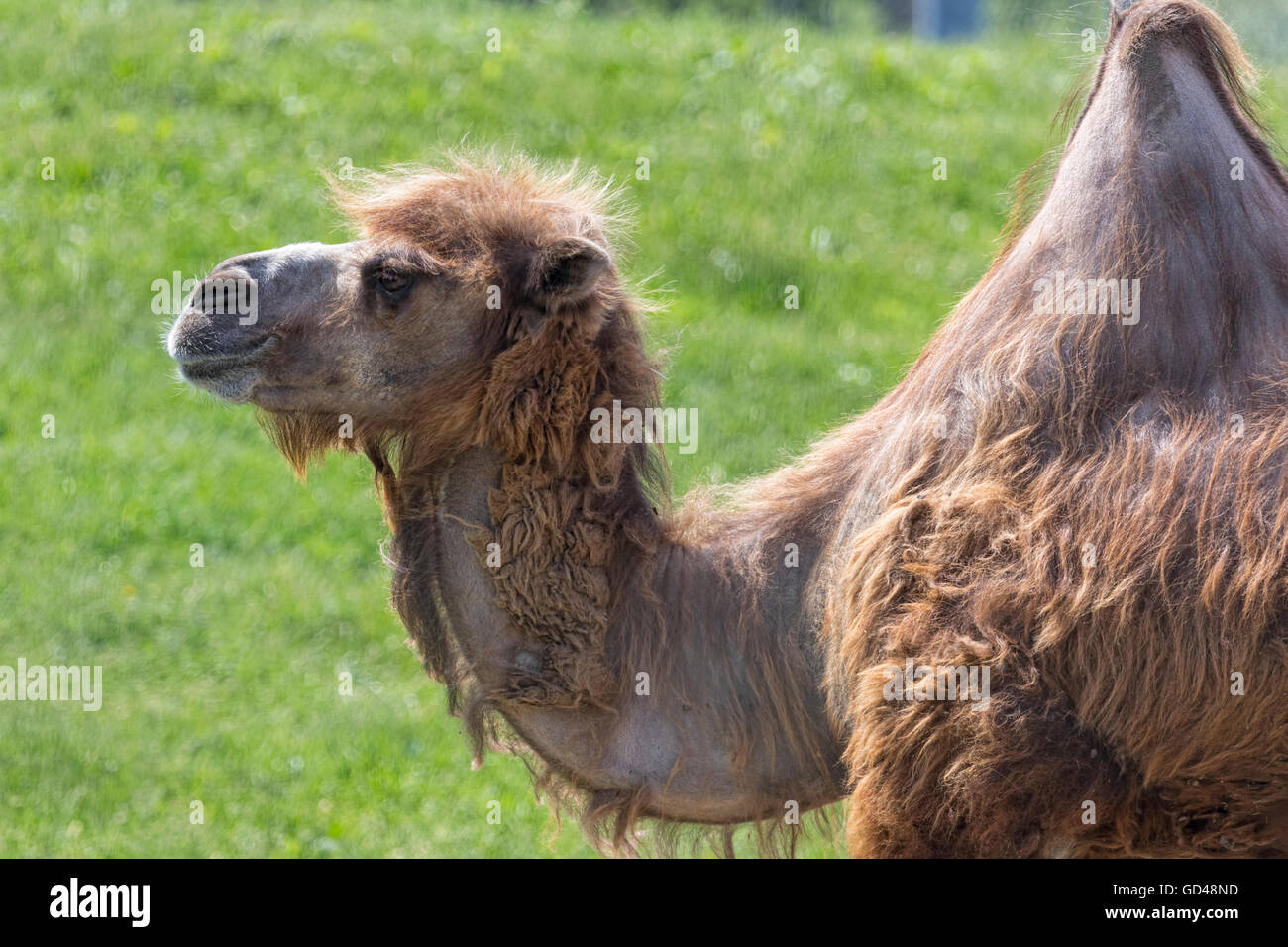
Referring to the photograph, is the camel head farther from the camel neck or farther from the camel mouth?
the camel neck

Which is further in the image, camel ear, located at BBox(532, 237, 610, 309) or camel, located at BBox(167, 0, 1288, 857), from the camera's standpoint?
camel ear, located at BBox(532, 237, 610, 309)

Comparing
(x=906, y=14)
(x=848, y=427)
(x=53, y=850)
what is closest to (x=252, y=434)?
(x=53, y=850)

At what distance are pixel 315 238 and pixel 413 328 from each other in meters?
8.32

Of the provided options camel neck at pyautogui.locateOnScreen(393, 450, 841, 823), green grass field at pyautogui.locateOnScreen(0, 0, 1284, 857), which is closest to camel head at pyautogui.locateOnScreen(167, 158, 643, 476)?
camel neck at pyautogui.locateOnScreen(393, 450, 841, 823)

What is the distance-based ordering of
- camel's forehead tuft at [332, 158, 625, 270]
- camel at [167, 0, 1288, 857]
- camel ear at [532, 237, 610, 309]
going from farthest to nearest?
camel's forehead tuft at [332, 158, 625, 270] < camel ear at [532, 237, 610, 309] < camel at [167, 0, 1288, 857]

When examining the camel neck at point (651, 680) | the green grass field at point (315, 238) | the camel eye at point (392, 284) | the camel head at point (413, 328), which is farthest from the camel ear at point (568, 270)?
the green grass field at point (315, 238)

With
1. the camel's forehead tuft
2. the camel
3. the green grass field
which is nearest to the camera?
the camel

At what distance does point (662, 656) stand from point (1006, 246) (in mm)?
1590

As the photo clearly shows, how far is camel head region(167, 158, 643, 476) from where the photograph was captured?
4449mm

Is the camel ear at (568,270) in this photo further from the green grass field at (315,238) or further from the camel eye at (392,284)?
the green grass field at (315,238)

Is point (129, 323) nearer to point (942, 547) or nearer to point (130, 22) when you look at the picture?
point (130, 22)

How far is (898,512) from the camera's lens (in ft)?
13.8

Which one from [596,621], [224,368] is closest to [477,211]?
[224,368]

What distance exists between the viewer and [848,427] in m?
4.88
